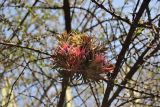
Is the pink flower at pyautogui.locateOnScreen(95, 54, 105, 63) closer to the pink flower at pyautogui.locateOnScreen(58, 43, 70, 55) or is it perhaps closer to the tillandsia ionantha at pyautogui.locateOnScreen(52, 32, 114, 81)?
the tillandsia ionantha at pyautogui.locateOnScreen(52, 32, 114, 81)

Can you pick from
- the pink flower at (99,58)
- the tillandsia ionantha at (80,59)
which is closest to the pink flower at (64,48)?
the tillandsia ionantha at (80,59)

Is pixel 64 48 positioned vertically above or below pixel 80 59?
above

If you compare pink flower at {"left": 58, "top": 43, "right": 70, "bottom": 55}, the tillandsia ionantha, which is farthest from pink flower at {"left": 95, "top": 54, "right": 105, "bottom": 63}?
pink flower at {"left": 58, "top": 43, "right": 70, "bottom": 55}

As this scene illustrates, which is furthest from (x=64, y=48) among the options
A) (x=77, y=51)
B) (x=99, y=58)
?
(x=99, y=58)

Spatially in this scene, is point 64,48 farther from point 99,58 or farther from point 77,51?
point 99,58

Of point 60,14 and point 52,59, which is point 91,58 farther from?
point 60,14

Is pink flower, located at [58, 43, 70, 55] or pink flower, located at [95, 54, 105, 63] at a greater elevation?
pink flower, located at [58, 43, 70, 55]

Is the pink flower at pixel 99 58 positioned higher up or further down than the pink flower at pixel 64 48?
further down

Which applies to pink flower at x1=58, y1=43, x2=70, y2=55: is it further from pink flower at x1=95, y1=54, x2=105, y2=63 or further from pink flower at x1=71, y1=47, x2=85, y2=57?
pink flower at x1=95, y1=54, x2=105, y2=63

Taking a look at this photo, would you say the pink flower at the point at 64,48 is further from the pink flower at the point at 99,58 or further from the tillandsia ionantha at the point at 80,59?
the pink flower at the point at 99,58
